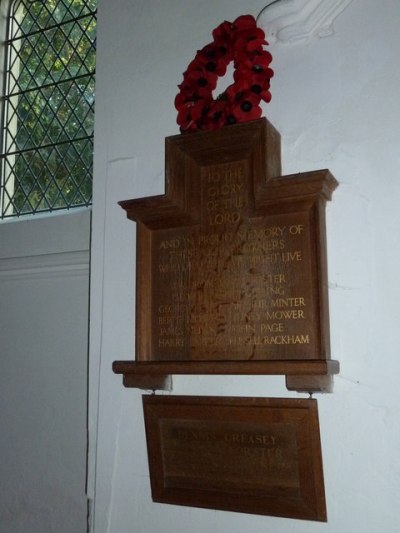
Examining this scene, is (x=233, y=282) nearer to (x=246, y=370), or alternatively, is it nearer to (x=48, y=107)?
(x=246, y=370)

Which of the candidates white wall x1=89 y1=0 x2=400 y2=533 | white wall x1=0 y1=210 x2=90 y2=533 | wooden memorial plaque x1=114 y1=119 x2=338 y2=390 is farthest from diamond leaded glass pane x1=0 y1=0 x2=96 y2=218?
wooden memorial plaque x1=114 y1=119 x2=338 y2=390

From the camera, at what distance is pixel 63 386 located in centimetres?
271

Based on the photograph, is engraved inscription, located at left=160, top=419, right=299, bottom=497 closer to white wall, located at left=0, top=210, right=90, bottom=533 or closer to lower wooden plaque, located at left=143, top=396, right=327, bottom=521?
lower wooden plaque, located at left=143, top=396, right=327, bottom=521

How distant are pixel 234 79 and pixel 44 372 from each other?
1.58 m

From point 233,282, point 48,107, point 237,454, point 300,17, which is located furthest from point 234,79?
point 48,107

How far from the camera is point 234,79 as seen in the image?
2021mm

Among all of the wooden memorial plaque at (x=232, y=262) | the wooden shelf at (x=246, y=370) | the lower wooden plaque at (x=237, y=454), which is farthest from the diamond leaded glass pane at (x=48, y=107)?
the lower wooden plaque at (x=237, y=454)

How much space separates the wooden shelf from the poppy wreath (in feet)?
2.55

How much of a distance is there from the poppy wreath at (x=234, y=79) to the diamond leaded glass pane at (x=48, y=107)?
1.07 meters

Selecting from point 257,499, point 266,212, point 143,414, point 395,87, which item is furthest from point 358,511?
point 395,87

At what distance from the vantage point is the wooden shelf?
1695mm

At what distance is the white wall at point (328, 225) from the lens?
70.2 inches

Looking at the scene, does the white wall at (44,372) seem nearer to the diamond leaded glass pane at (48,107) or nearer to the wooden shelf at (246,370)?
the diamond leaded glass pane at (48,107)

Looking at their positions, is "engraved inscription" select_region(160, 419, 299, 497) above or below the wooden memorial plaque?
below
